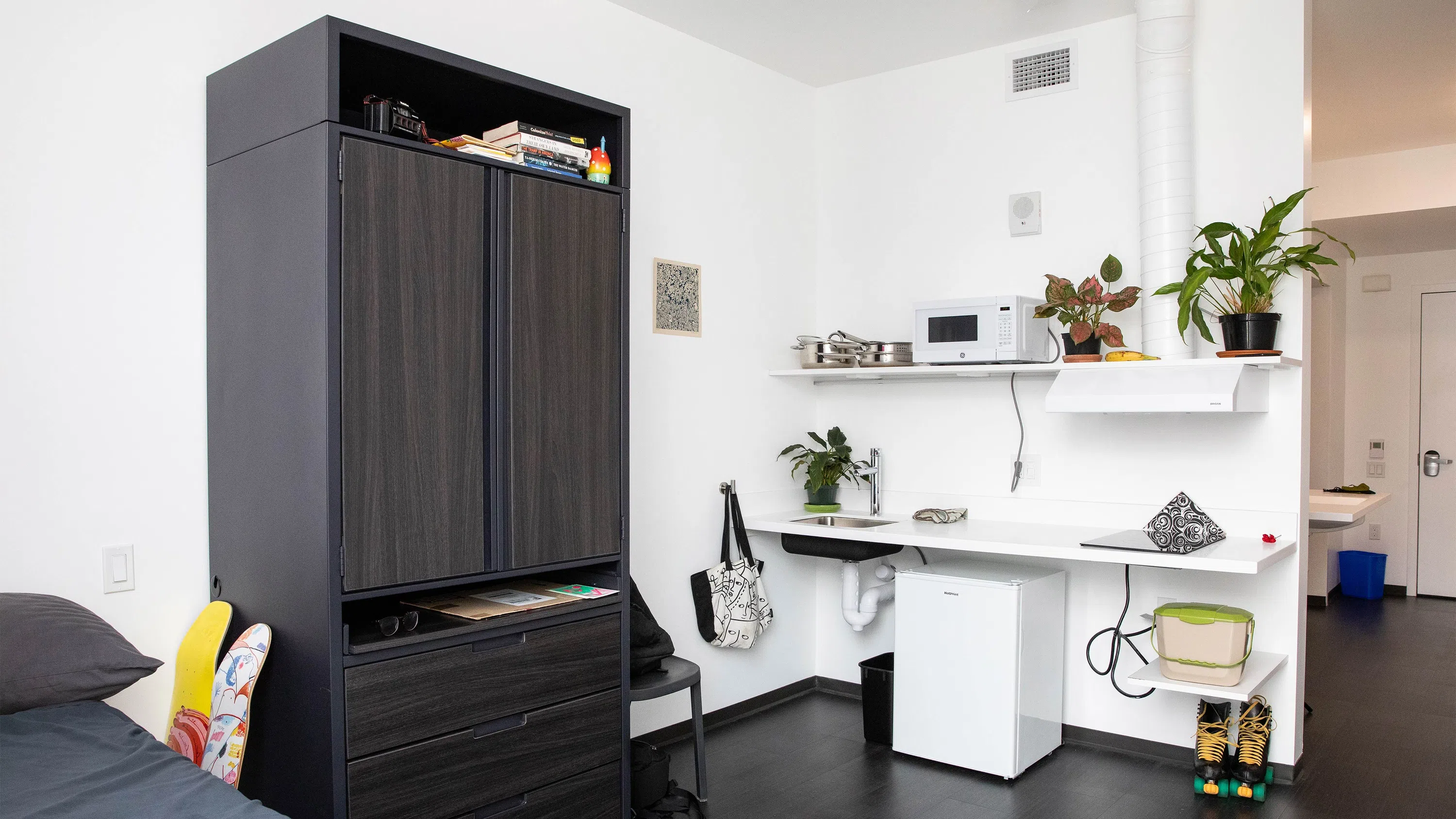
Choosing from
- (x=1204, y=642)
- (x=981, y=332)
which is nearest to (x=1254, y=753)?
(x=1204, y=642)

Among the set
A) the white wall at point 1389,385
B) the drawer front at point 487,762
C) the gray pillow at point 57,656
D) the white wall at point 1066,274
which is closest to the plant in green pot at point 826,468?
the white wall at point 1066,274

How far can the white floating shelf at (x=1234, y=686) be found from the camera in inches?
122

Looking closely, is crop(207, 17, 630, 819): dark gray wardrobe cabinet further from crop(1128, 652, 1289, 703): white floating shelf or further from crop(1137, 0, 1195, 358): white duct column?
crop(1137, 0, 1195, 358): white duct column

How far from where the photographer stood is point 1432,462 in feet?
23.0

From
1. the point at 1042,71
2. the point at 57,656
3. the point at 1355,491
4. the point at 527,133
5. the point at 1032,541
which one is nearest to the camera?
the point at 57,656

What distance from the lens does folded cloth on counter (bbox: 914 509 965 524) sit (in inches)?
155

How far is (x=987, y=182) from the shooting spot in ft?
13.4

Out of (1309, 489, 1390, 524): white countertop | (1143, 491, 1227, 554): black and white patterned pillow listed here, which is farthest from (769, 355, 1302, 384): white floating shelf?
(1309, 489, 1390, 524): white countertop

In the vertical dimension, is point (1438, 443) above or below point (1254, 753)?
above

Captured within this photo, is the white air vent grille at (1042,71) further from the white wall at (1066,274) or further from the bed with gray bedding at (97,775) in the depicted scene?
the bed with gray bedding at (97,775)

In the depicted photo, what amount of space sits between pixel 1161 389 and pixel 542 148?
207 centimetres

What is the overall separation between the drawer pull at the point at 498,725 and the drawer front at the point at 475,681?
2cm

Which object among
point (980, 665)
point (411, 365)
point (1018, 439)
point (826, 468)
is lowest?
point (980, 665)

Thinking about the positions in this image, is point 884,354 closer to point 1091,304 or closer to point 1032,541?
point 1091,304
